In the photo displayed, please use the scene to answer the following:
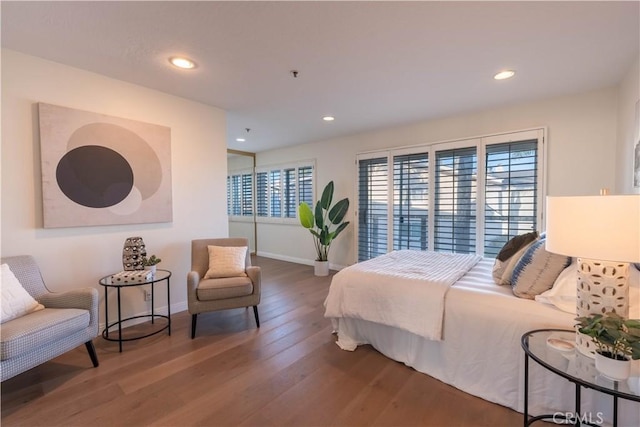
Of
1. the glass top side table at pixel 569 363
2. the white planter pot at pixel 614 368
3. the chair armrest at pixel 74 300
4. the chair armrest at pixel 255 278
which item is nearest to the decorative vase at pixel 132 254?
the chair armrest at pixel 74 300

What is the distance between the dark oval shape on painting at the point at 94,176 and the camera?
2453 millimetres

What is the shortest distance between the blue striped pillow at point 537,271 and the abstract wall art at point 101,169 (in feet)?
10.6

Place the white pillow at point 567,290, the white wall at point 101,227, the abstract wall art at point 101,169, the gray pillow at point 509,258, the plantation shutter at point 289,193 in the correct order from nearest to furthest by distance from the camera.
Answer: the white pillow at point 567,290 → the gray pillow at point 509,258 → the white wall at point 101,227 → the abstract wall art at point 101,169 → the plantation shutter at point 289,193

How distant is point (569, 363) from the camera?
128 cm

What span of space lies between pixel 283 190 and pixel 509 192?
13.3 feet

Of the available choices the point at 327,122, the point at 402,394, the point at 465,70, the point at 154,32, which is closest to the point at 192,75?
the point at 154,32

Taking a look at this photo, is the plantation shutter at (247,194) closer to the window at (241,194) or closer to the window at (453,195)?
the window at (241,194)

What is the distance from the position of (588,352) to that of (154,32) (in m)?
3.04

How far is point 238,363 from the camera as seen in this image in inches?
87.2

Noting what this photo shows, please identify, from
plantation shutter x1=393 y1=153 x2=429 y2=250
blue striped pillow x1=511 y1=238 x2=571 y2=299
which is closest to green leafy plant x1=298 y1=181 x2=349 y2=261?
plantation shutter x1=393 y1=153 x2=429 y2=250

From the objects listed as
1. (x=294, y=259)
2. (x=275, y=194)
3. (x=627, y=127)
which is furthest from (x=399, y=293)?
(x=275, y=194)

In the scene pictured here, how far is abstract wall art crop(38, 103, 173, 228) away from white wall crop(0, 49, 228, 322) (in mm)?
74

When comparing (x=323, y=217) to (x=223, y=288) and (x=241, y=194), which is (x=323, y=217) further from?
(x=241, y=194)

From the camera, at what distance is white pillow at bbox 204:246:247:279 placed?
114 inches
